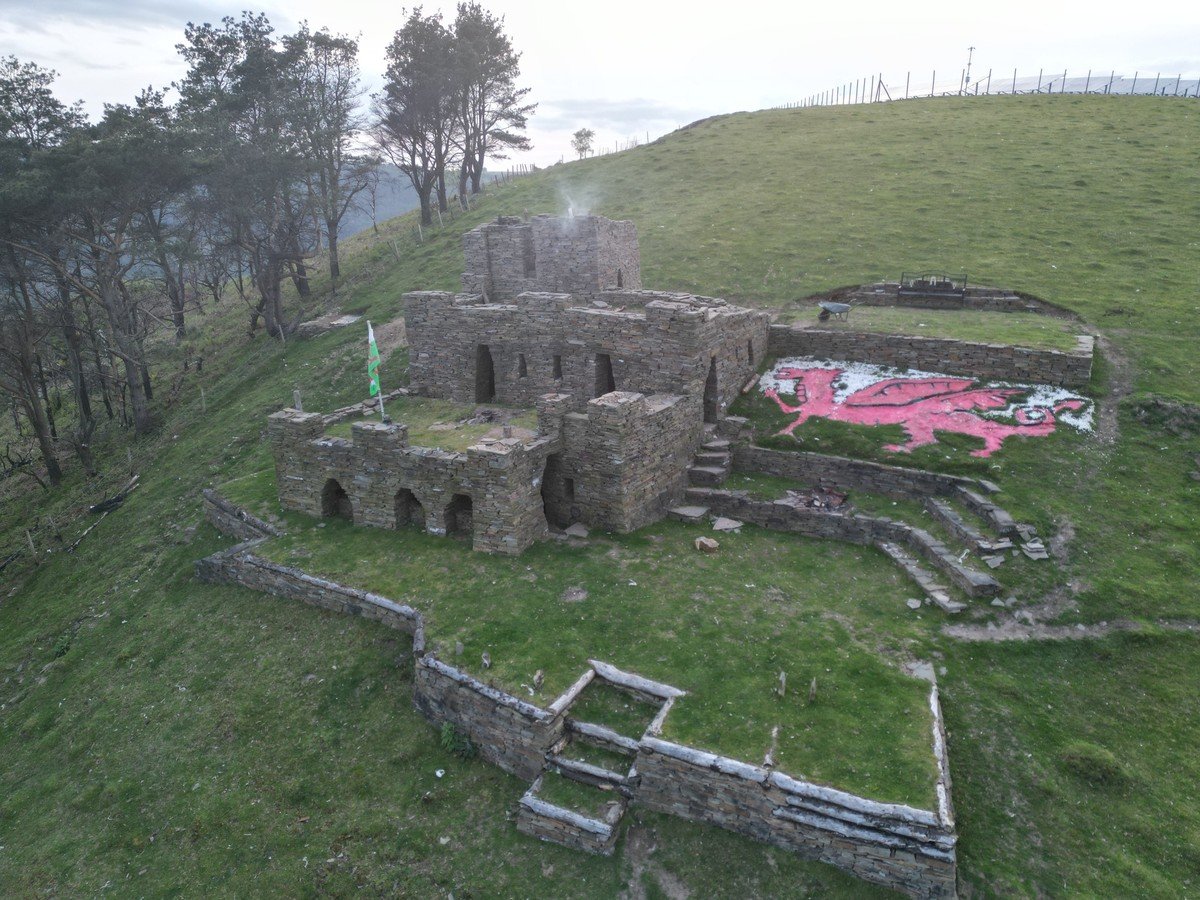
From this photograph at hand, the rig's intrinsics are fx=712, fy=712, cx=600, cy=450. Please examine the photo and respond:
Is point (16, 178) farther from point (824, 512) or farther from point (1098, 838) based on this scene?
point (1098, 838)

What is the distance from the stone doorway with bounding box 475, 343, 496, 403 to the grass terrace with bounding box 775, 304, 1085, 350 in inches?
433

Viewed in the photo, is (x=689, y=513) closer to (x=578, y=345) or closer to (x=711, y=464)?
(x=711, y=464)

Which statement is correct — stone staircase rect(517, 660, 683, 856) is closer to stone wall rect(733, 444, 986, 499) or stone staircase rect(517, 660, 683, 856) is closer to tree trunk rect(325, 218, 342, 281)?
stone wall rect(733, 444, 986, 499)

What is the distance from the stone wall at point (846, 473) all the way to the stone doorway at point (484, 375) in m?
8.09

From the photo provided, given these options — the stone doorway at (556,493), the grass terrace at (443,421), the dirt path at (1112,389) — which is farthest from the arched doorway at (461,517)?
the dirt path at (1112,389)

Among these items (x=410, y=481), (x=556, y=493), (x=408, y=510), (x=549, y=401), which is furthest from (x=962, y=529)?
(x=408, y=510)

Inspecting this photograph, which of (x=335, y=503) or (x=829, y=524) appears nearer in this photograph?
(x=829, y=524)

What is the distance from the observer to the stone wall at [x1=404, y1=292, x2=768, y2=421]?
18359 mm

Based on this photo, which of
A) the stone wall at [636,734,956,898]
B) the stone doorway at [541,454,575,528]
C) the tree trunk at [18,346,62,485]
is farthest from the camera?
the tree trunk at [18,346,62,485]

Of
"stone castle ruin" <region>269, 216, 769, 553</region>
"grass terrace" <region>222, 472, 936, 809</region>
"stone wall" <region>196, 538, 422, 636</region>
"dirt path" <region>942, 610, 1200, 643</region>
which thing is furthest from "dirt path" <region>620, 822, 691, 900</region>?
"stone castle ruin" <region>269, 216, 769, 553</region>

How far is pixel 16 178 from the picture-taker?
26.2 meters

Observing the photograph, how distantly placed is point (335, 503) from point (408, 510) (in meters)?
2.52

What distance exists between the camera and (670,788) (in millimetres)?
10711

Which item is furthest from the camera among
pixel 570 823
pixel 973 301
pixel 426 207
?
pixel 426 207
